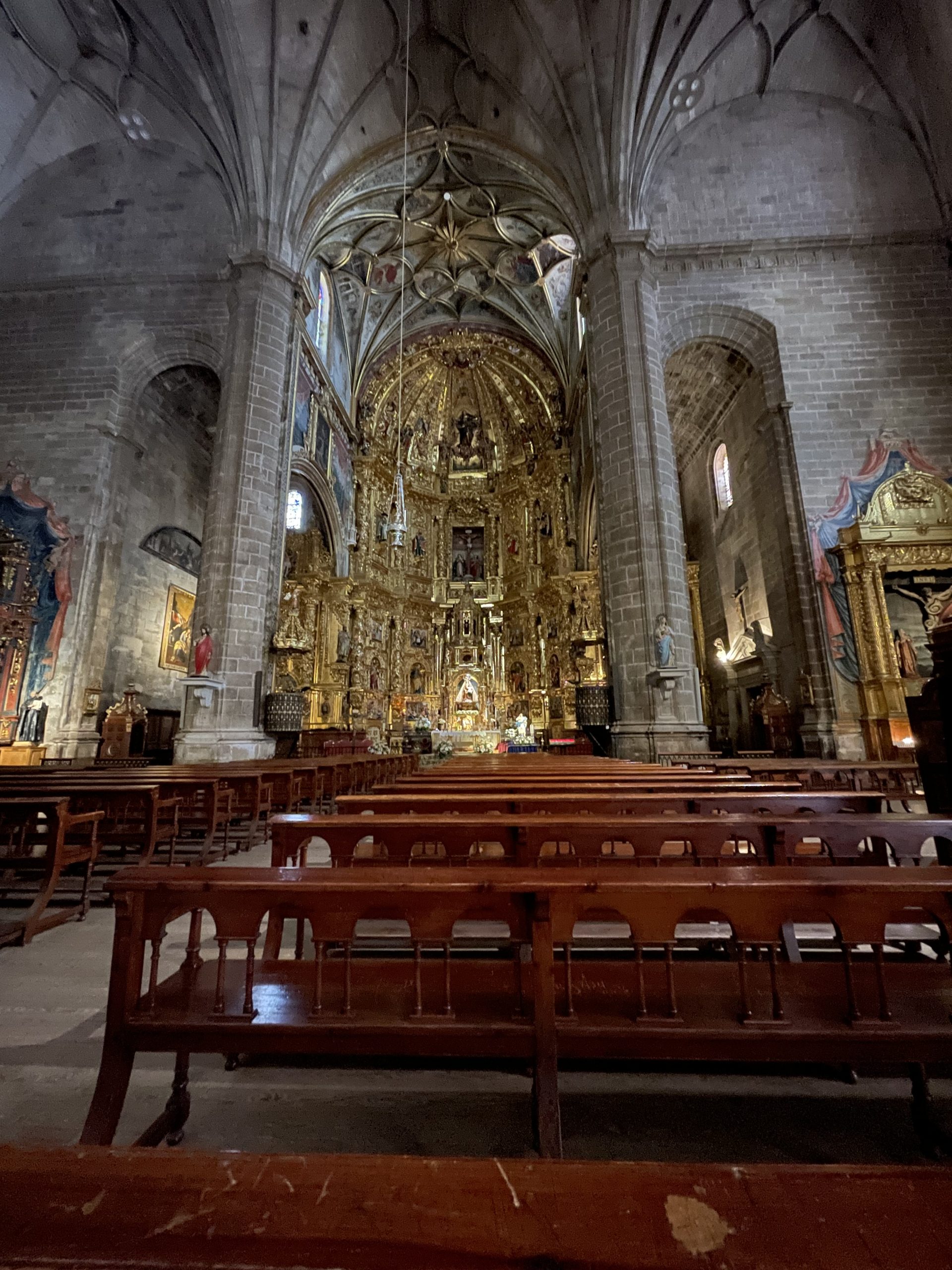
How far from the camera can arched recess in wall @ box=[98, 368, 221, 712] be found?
12578 millimetres

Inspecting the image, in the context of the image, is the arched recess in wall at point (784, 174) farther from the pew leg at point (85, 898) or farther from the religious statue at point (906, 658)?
the pew leg at point (85, 898)

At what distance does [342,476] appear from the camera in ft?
63.2

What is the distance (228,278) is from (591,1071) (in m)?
15.5

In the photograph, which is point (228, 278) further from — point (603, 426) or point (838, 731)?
point (838, 731)

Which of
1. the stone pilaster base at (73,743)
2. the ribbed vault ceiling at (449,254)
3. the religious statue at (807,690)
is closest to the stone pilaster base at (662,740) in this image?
the religious statue at (807,690)

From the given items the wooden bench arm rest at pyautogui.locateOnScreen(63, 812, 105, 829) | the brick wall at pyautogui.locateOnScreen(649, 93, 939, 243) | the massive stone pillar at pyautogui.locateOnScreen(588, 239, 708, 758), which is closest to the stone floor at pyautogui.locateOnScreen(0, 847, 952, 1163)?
the wooden bench arm rest at pyautogui.locateOnScreen(63, 812, 105, 829)

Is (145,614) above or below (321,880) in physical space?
above

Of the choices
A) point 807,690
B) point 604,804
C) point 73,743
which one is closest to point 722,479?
point 807,690

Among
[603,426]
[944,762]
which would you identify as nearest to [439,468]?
[603,426]

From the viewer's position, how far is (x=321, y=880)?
1.50 m

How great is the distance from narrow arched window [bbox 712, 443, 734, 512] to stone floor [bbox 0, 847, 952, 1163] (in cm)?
1435

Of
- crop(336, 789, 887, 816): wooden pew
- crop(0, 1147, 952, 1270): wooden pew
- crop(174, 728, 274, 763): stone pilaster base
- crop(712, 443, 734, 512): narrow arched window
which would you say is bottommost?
crop(0, 1147, 952, 1270): wooden pew

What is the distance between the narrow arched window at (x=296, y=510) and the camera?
688 inches

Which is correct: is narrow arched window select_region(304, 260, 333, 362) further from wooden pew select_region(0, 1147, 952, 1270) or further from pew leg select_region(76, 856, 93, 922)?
wooden pew select_region(0, 1147, 952, 1270)
